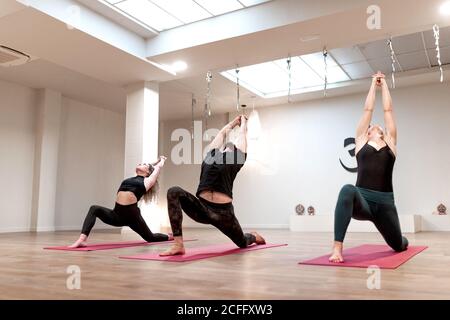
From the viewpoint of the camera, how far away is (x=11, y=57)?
586 cm

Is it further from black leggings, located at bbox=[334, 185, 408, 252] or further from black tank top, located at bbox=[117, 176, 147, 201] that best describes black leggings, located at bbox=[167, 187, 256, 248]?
black tank top, located at bbox=[117, 176, 147, 201]

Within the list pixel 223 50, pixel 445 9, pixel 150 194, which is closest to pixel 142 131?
pixel 223 50

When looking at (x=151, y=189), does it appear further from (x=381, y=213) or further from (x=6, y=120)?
(x=6, y=120)

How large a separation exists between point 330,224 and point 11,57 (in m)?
5.93

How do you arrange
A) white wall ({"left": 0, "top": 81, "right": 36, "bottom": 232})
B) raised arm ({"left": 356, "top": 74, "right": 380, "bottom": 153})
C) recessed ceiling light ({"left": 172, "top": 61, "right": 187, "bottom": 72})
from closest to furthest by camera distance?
raised arm ({"left": 356, "top": 74, "right": 380, "bottom": 153}) < recessed ceiling light ({"left": 172, "top": 61, "right": 187, "bottom": 72}) < white wall ({"left": 0, "top": 81, "right": 36, "bottom": 232})

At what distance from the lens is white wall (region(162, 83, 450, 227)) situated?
748cm

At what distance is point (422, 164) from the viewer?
7531 mm

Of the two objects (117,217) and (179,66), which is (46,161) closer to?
(179,66)

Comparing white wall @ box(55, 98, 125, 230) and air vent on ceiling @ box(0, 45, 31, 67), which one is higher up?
air vent on ceiling @ box(0, 45, 31, 67)

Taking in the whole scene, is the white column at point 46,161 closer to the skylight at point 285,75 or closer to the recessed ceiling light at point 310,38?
the skylight at point 285,75

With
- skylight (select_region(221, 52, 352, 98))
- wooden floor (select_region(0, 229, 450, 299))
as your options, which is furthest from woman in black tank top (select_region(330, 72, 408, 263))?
skylight (select_region(221, 52, 352, 98))

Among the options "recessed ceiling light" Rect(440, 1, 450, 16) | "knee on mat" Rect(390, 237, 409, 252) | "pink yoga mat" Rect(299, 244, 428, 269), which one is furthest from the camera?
"recessed ceiling light" Rect(440, 1, 450, 16)

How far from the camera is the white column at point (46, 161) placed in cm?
768

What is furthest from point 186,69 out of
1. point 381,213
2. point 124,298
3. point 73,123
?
point 124,298
